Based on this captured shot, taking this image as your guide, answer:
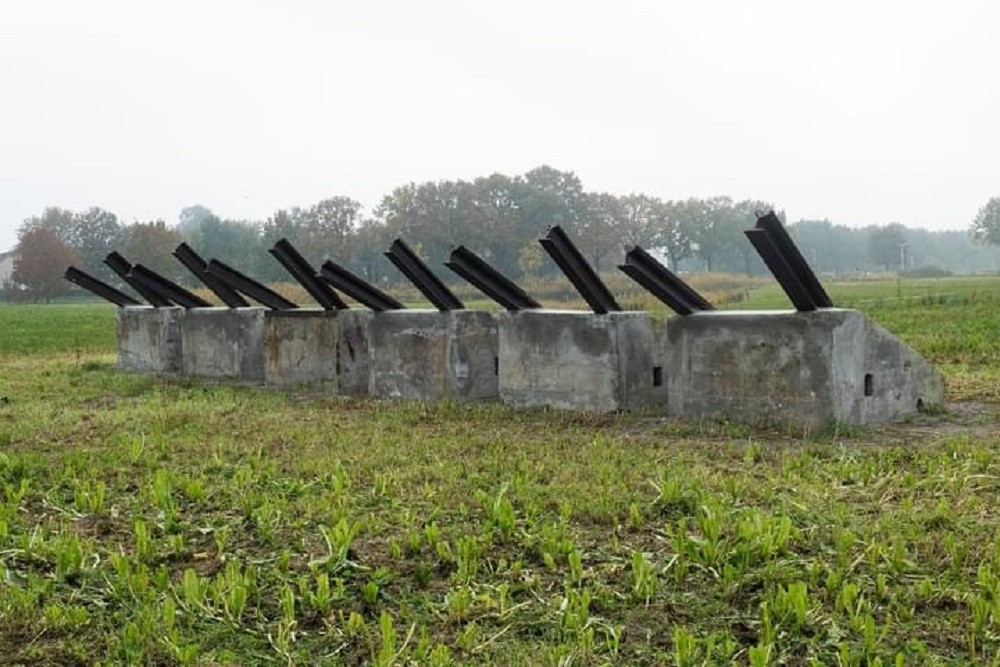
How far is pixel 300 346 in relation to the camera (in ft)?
39.9

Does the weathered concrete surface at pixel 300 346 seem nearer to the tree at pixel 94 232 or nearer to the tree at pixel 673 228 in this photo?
the tree at pixel 673 228

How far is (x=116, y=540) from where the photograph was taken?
4.95 metres

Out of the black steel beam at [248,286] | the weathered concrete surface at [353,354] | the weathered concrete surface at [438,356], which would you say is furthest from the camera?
the black steel beam at [248,286]

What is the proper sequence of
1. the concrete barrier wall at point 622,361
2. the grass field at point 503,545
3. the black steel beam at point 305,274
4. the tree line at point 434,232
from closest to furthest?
the grass field at point 503,545, the concrete barrier wall at point 622,361, the black steel beam at point 305,274, the tree line at point 434,232

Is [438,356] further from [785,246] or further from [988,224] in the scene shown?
[988,224]

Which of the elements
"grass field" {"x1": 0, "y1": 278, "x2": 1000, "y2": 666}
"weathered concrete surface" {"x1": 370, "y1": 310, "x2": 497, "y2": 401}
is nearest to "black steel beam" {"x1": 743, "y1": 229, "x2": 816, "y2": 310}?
"grass field" {"x1": 0, "y1": 278, "x2": 1000, "y2": 666}

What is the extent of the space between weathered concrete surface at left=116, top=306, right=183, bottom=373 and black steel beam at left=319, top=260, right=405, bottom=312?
4151mm

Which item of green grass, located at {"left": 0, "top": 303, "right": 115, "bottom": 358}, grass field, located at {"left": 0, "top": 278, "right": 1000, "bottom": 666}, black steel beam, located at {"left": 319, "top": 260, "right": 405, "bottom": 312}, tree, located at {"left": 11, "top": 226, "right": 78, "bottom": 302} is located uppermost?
tree, located at {"left": 11, "top": 226, "right": 78, "bottom": 302}

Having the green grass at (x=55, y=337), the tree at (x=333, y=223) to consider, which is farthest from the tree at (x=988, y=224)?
the green grass at (x=55, y=337)

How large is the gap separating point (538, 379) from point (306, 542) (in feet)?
16.7

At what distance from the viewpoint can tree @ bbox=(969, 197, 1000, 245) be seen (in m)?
114

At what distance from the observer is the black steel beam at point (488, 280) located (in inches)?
389

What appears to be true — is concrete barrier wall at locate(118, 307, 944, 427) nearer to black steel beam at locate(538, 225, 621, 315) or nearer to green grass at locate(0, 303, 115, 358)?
black steel beam at locate(538, 225, 621, 315)

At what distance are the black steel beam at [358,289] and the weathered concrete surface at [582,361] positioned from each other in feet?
6.15
